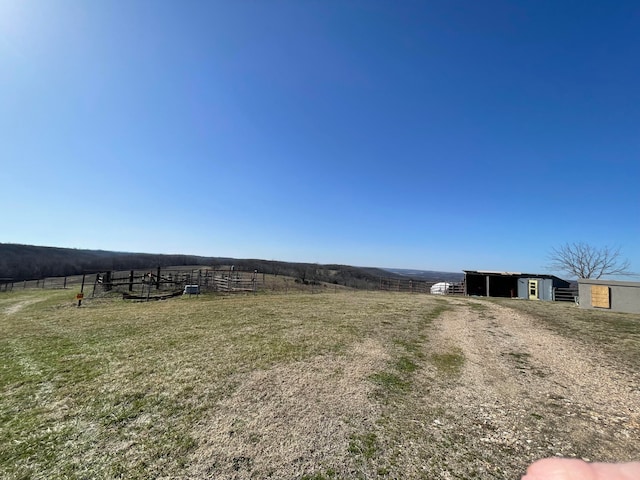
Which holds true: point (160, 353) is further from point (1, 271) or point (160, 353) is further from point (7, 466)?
point (1, 271)

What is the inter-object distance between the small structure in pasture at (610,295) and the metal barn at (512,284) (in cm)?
1011

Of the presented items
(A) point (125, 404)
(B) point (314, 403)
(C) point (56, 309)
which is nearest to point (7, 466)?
(A) point (125, 404)

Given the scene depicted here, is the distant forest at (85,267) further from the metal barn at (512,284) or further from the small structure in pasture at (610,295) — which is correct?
the small structure in pasture at (610,295)

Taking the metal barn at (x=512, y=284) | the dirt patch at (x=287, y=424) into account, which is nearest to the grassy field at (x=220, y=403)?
the dirt patch at (x=287, y=424)

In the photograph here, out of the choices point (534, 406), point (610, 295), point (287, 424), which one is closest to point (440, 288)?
point (610, 295)

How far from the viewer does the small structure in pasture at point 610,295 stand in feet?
60.4

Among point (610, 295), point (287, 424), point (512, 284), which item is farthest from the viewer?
point (512, 284)

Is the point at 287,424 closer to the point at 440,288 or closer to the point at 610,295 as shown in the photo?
the point at 610,295

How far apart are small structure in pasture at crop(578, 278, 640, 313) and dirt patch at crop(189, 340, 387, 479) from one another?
65.8 feet

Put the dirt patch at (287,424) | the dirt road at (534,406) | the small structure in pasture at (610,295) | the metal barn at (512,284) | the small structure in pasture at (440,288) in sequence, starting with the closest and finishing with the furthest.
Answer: the dirt patch at (287,424)
the dirt road at (534,406)
the small structure in pasture at (610,295)
the metal barn at (512,284)
the small structure in pasture at (440,288)

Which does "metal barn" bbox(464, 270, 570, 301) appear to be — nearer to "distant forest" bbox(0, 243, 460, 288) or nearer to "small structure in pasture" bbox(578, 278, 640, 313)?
"small structure in pasture" bbox(578, 278, 640, 313)

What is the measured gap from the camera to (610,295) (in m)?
19.3

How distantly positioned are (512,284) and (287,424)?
3656 cm

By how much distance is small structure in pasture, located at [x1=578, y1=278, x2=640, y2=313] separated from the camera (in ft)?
60.4
